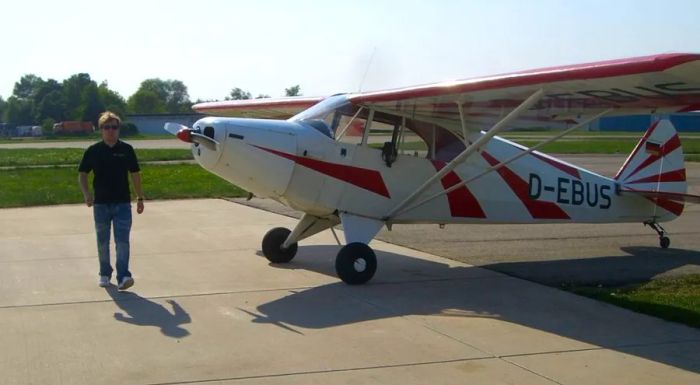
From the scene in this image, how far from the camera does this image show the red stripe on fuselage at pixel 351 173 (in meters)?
9.28

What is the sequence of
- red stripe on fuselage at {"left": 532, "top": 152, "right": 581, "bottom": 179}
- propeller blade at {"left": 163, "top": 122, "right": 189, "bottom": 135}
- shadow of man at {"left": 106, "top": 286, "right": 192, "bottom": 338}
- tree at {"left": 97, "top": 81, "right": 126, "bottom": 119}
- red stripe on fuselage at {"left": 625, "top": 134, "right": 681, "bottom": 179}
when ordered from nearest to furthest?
shadow of man at {"left": 106, "top": 286, "right": 192, "bottom": 338}
propeller blade at {"left": 163, "top": 122, "right": 189, "bottom": 135}
red stripe on fuselage at {"left": 532, "top": 152, "right": 581, "bottom": 179}
red stripe on fuselage at {"left": 625, "top": 134, "right": 681, "bottom": 179}
tree at {"left": 97, "top": 81, "right": 126, "bottom": 119}

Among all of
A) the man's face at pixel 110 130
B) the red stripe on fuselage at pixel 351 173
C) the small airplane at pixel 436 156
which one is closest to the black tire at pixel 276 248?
the small airplane at pixel 436 156

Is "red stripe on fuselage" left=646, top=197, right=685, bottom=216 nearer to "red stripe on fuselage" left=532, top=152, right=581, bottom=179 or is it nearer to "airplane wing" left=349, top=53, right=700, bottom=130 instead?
"red stripe on fuselage" left=532, top=152, right=581, bottom=179

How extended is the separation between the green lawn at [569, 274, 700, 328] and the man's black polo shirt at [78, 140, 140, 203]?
4.65 metres

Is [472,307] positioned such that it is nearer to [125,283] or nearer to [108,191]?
[125,283]

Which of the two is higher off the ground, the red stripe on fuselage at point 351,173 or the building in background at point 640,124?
the red stripe on fuselage at point 351,173

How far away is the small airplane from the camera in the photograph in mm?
8367

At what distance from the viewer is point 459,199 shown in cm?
1028

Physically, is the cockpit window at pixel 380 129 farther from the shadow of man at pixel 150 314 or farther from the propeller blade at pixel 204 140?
the shadow of man at pixel 150 314

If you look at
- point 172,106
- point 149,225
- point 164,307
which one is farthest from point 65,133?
point 164,307

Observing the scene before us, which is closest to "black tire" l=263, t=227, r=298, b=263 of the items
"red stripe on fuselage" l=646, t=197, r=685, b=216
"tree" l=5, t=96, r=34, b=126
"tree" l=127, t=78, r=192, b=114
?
"red stripe on fuselage" l=646, t=197, r=685, b=216

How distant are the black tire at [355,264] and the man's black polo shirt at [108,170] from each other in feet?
7.36

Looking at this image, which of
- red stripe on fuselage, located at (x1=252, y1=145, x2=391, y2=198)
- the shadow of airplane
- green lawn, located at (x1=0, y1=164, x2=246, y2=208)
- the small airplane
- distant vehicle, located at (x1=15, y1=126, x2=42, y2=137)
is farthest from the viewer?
distant vehicle, located at (x1=15, y1=126, x2=42, y2=137)

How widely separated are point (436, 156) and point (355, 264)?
1982mm
